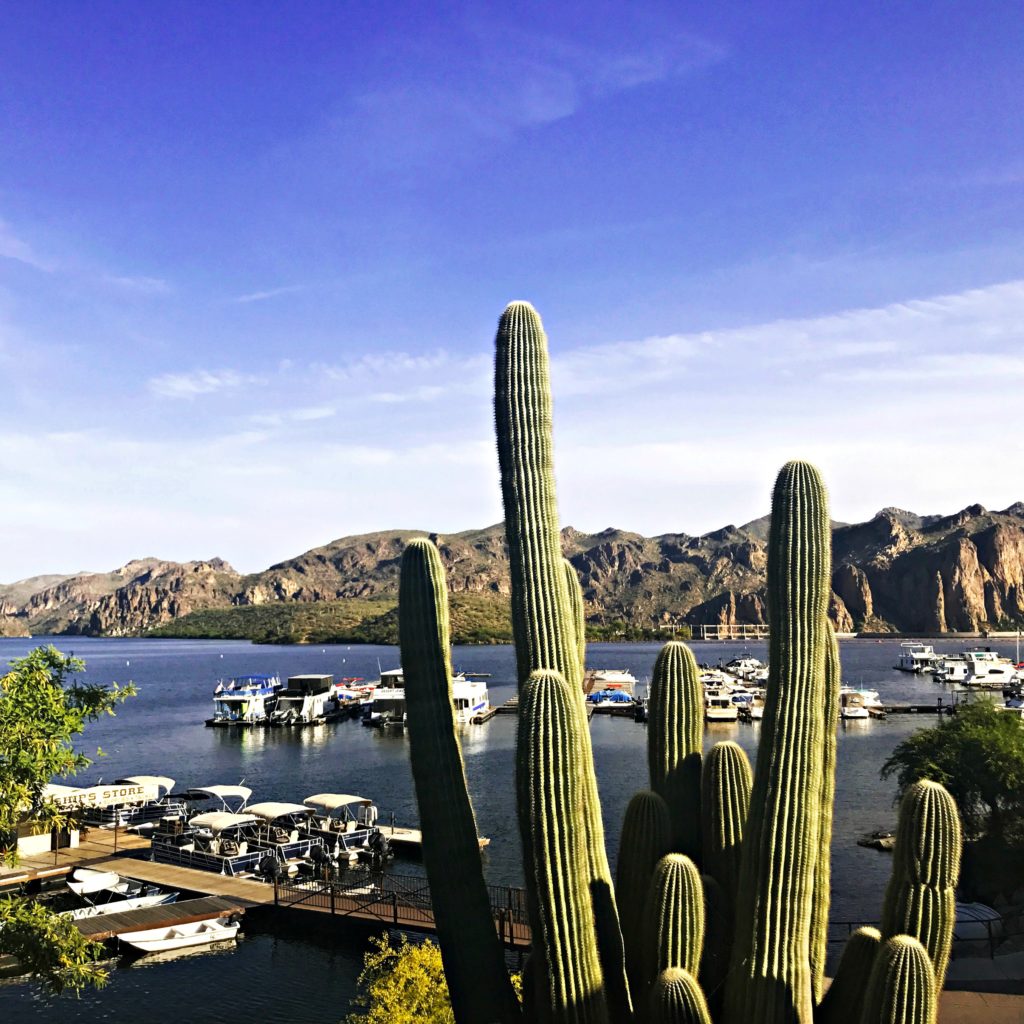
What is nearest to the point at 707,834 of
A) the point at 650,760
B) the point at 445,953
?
the point at 650,760

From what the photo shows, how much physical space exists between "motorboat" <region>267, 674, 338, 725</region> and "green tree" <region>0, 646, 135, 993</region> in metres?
64.4

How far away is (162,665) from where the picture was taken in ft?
502

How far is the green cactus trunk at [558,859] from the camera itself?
906 centimetres

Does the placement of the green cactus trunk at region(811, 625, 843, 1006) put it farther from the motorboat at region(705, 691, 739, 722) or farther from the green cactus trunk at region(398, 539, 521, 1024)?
the motorboat at region(705, 691, 739, 722)

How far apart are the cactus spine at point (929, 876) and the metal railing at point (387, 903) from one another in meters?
15.0

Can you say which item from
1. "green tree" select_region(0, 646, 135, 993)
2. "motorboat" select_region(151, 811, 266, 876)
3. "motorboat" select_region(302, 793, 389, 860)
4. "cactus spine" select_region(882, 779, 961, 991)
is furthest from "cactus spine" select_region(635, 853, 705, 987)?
"motorboat" select_region(302, 793, 389, 860)

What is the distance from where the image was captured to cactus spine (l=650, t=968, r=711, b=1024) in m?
8.62

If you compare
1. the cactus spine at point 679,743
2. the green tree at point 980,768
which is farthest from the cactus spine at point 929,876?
the green tree at point 980,768

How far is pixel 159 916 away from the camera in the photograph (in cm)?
2562

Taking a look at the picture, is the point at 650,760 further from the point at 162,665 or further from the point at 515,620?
the point at 162,665

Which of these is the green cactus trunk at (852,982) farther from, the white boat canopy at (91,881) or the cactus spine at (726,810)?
the white boat canopy at (91,881)

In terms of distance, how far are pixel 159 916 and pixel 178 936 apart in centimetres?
143

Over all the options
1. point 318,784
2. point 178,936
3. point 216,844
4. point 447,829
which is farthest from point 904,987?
point 318,784

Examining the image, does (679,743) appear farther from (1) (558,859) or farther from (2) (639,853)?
(1) (558,859)
